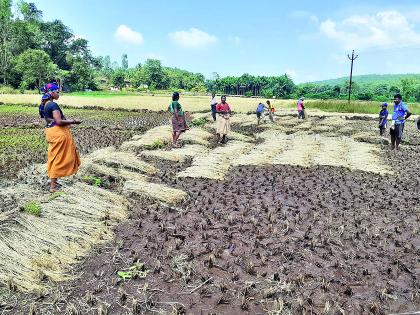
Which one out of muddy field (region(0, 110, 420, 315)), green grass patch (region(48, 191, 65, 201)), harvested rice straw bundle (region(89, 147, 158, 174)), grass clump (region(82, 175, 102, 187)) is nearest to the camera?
muddy field (region(0, 110, 420, 315))

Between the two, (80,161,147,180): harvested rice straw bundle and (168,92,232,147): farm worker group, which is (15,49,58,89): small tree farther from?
(80,161,147,180): harvested rice straw bundle

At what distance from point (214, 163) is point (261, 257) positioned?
196 inches

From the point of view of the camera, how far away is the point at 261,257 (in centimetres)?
451

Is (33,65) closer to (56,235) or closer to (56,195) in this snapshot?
(56,195)

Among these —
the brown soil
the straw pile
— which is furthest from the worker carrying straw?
the straw pile

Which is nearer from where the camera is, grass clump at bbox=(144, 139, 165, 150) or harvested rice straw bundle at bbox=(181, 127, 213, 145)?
grass clump at bbox=(144, 139, 165, 150)

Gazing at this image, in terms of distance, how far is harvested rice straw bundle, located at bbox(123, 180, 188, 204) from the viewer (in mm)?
6496

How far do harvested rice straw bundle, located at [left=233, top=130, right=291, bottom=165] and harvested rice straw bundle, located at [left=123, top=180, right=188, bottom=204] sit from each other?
3378mm

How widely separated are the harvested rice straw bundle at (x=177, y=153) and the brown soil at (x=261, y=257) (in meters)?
2.93

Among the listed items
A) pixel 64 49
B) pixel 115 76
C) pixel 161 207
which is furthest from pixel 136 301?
pixel 64 49

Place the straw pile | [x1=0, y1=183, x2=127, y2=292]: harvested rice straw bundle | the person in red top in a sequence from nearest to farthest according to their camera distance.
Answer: [x1=0, y1=183, x2=127, y2=292]: harvested rice straw bundle, the straw pile, the person in red top

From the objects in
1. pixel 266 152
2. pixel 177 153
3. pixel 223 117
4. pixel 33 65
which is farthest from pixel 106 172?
pixel 33 65

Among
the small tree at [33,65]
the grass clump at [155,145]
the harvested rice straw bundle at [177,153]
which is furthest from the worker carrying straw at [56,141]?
the small tree at [33,65]

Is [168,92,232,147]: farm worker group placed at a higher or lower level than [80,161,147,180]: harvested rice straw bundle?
higher
